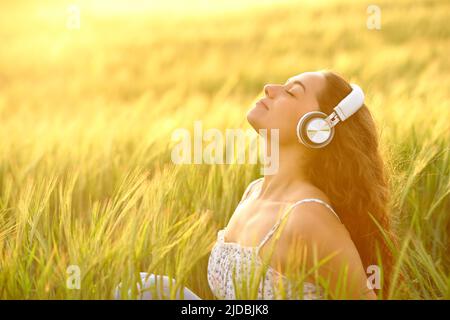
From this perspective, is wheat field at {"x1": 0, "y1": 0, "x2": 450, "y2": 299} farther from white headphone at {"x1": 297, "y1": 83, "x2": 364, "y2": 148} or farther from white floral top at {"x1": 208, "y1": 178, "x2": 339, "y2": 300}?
white headphone at {"x1": 297, "y1": 83, "x2": 364, "y2": 148}

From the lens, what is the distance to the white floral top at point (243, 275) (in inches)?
52.8

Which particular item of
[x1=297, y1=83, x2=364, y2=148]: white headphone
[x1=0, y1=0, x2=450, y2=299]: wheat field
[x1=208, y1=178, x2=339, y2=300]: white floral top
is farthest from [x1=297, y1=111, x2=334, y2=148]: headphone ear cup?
[x1=0, y1=0, x2=450, y2=299]: wheat field

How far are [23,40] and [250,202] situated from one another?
7233mm

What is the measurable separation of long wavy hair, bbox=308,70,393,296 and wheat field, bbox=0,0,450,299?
11cm

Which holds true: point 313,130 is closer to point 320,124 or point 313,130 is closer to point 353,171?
point 320,124

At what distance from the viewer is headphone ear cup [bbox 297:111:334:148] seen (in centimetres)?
155

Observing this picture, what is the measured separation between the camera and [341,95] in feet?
5.41

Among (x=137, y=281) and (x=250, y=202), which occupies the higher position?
(x=250, y=202)

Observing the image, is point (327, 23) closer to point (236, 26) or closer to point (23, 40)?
point (236, 26)

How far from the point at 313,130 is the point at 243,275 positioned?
38 cm

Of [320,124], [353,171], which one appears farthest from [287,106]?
[353,171]

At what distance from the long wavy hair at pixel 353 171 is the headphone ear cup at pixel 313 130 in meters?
0.07

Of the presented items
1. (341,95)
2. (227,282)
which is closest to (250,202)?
(227,282)

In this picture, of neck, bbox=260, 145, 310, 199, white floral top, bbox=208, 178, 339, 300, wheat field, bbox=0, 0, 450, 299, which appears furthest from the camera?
neck, bbox=260, 145, 310, 199
